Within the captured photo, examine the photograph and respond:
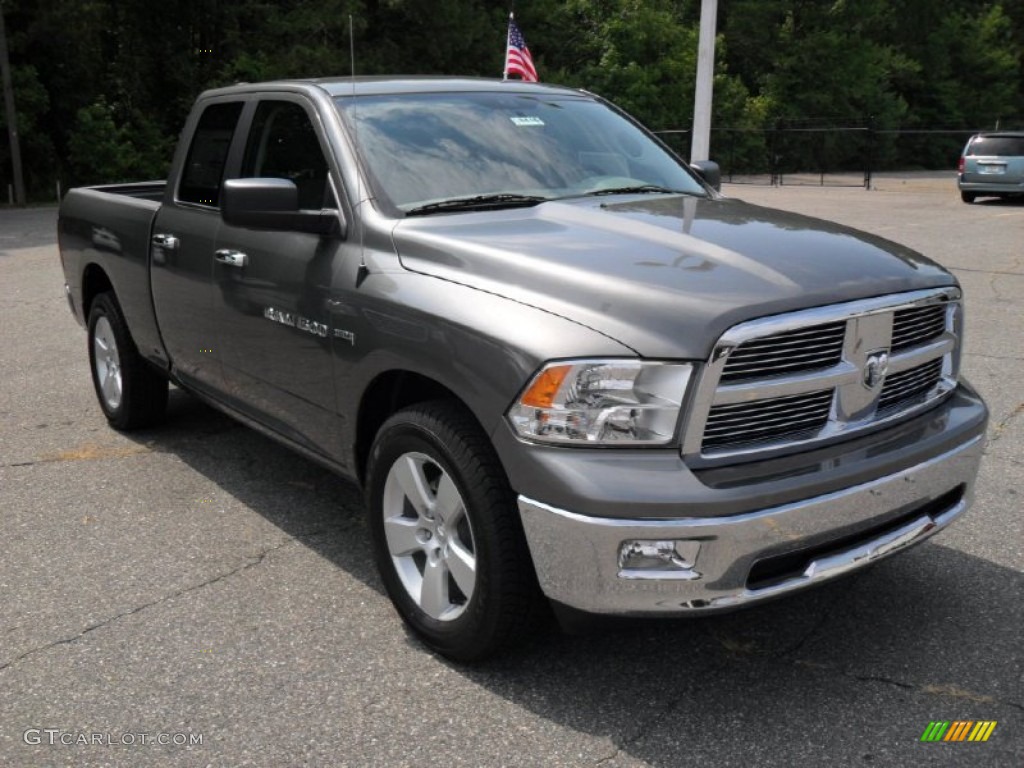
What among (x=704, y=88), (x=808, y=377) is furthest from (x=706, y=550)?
(x=704, y=88)

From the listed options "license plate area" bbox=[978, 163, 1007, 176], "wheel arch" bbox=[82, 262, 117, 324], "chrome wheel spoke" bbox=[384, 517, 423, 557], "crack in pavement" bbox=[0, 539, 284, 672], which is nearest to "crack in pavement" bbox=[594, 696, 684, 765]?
"chrome wheel spoke" bbox=[384, 517, 423, 557]

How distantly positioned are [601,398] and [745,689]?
1.08 metres

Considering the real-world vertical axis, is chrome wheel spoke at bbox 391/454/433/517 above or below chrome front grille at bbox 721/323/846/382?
below

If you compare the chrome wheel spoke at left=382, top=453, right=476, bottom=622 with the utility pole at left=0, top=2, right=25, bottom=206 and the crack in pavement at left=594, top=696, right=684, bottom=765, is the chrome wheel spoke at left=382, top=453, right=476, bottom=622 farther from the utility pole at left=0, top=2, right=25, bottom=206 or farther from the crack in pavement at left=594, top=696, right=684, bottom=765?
the utility pole at left=0, top=2, right=25, bottom=206

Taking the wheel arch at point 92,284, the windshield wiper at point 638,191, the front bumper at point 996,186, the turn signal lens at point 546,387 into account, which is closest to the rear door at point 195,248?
the wheel arch at point 92,284

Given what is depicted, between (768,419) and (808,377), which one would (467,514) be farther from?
(808,377)

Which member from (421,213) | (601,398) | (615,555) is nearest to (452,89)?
(421,213)

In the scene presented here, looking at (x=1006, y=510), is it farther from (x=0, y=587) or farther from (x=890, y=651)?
(x=0, y=587)

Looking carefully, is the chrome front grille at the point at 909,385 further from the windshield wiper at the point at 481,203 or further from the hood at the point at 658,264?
the windshield wiper at the point at 481,203

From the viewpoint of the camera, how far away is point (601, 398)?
2.88 metres

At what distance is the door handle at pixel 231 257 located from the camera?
4348mm

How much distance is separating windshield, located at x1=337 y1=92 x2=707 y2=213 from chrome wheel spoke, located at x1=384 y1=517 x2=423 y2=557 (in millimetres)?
1132

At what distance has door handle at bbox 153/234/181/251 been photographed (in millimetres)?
4961

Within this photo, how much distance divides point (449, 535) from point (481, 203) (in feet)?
4.26
